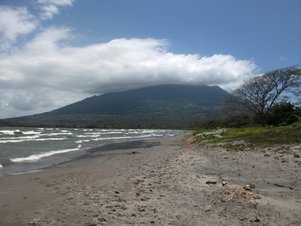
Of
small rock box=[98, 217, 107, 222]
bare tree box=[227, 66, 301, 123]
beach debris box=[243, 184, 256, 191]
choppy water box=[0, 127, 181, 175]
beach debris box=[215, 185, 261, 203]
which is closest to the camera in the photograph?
small rock box=[98, 217, 107, 222]

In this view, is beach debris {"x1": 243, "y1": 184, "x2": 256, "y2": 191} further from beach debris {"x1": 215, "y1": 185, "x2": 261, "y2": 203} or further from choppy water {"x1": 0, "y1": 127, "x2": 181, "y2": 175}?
choppy water {"x1": 0, "y1": 127, "x2": 181, "y2": 175}

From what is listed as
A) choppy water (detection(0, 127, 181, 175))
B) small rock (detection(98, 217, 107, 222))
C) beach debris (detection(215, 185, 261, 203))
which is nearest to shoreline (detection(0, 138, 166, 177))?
choppy water (detection(0, 127, 181, 175))

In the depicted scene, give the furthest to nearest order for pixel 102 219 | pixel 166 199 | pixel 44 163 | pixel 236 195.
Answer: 1. pixel 44 163
2. pixel 166 199
3. pixel 236 195
4. pixel 102 219

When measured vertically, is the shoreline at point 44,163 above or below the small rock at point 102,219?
below

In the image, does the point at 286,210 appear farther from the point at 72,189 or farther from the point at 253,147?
the point at 253,147

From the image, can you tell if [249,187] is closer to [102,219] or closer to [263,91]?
[102,219]

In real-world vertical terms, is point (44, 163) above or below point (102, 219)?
below

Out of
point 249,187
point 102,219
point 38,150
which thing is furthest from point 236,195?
point 38,150

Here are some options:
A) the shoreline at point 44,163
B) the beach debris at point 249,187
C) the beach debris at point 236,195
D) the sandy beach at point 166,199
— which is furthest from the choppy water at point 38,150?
the beach debris at point 249,187

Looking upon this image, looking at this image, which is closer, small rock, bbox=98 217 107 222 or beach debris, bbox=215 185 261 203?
small rock, bbox=98 217 107 222

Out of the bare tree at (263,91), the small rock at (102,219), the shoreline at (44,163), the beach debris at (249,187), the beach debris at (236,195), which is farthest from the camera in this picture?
the bare tree at (263,91)

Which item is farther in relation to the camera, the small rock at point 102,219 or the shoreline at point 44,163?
the shoreline at point 44,163

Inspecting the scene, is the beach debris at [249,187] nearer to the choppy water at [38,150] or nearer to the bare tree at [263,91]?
the choppy water at [38,150]

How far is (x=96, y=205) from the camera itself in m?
7.68
